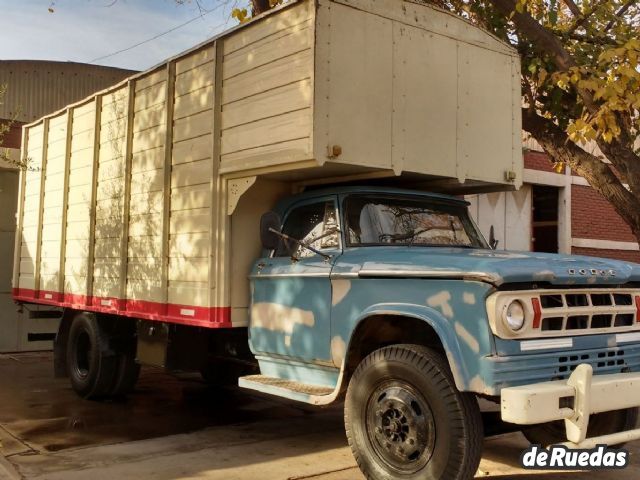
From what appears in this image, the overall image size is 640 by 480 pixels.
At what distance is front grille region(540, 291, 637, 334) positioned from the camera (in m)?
4.00

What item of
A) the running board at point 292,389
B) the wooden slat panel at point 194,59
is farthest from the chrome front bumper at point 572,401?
the wooden slat panel at point 194,59

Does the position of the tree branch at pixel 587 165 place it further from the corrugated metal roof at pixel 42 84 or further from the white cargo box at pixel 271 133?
the corrugated metal roof at pixel 42 84

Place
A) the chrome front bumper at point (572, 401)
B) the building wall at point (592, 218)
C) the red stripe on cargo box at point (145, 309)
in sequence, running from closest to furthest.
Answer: the chrome front bumper at point (572, 401) < the red stripe on cargo box at point (145, 309) < the building wall at point (592, 218)

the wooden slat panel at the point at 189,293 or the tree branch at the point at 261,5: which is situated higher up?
the tree branch at the point at 261,5

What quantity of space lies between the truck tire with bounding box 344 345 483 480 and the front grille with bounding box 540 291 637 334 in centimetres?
67

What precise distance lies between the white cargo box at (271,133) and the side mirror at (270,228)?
38cm

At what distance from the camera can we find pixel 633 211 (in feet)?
25.5

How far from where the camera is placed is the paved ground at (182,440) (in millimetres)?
4930

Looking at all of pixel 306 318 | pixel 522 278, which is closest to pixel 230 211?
pixel 306 318

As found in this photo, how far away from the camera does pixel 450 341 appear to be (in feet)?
12.9

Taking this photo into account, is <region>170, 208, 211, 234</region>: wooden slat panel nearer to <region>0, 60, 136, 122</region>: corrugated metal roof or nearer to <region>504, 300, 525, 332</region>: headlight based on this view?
Result: <region>504, 300, 525, 332</region>: headlight

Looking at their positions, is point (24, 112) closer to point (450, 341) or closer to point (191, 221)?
point (191, 221)

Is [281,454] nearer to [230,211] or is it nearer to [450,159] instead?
[230,211]

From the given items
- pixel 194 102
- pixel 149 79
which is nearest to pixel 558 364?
pixel 194 102
